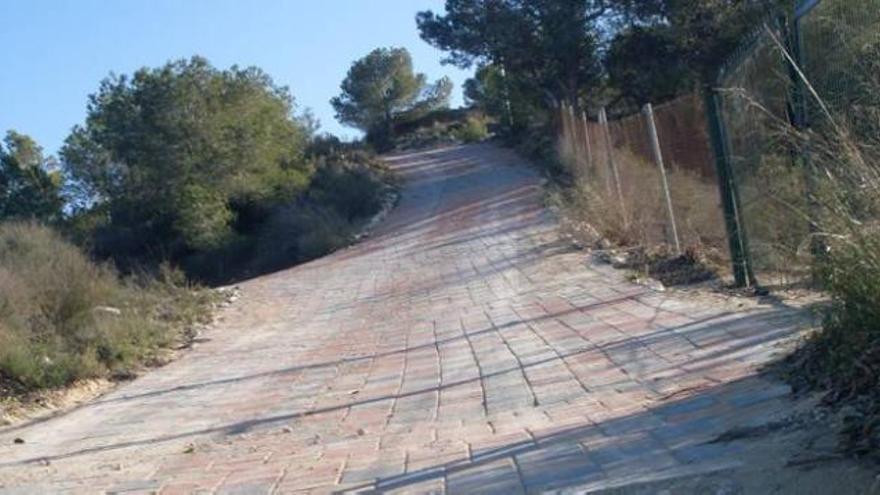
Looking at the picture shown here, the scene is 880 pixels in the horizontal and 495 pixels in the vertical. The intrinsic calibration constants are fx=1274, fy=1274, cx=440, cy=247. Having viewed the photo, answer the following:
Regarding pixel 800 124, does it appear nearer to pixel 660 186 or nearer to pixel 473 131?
pixel 660 186

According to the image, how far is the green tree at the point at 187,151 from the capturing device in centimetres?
3781

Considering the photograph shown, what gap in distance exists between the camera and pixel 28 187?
4634cm

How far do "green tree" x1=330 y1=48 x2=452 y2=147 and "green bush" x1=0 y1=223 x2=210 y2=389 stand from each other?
65839mm

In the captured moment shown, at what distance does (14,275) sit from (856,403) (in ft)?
36.3

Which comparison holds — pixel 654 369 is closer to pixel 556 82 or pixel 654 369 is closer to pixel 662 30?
pixel 662 30

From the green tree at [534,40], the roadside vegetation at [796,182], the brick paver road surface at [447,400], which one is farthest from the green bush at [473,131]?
the brick paver road surface at [447,400]

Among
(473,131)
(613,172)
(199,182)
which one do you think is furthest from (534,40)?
(473,131)

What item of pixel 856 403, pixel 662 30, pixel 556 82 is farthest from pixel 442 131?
pixel 856 403

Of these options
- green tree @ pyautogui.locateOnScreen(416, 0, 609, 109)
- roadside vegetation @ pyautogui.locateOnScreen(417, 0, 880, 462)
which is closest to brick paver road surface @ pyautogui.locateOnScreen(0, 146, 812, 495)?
roadside vegetation @ pyautogui.locateOnScreen(417, 0, 880, 462)

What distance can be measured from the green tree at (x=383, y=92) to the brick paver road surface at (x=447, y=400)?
68576 millimetres

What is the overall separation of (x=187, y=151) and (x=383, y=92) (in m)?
46.4

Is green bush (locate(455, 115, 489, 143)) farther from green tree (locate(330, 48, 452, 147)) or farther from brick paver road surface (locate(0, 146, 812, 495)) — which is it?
brick paver road surface (locate(0, 146, 812, 495))

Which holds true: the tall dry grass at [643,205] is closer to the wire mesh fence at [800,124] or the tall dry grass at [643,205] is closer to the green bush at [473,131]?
the wire mesh fence at [800,124]

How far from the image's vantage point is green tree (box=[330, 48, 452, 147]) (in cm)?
8312
